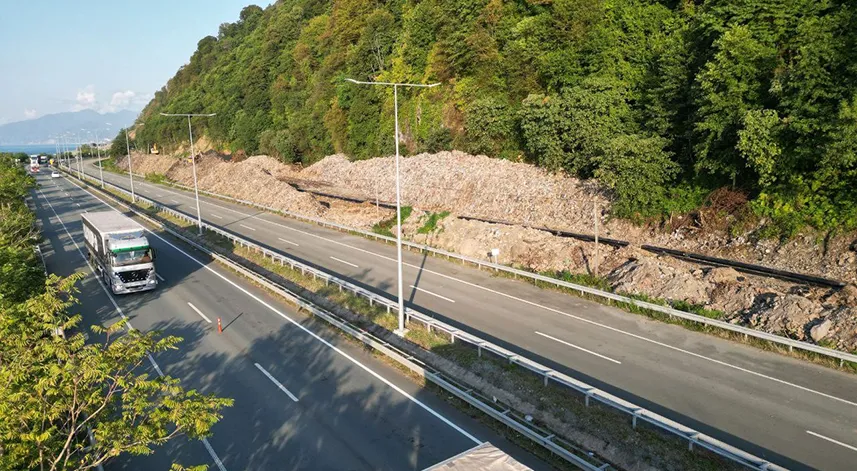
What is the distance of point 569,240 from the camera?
3011 cm

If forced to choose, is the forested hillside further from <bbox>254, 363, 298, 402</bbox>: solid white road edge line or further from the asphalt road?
<bbox>254, 363, 298, 402</bbox>: solid white road edge line

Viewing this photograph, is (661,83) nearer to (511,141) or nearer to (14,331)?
(511,141)

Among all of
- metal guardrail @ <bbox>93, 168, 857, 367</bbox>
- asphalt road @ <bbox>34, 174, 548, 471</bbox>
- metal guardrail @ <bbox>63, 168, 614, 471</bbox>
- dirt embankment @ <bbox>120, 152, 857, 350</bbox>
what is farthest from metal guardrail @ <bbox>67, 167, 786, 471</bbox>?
dirt embankment @ <bbox>120, 152, 857, 350</bbox>

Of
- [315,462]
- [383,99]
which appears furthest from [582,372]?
[383,99]

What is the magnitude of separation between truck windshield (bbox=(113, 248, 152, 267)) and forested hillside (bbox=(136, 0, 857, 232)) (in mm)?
28377

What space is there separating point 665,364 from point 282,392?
1306 centimetres

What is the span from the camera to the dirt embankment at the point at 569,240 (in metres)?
19.9

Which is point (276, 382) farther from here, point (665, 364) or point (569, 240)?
point (569, 240)

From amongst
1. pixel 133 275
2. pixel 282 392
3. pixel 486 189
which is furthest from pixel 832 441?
pixel 486 189

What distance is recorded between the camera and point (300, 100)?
8644cm

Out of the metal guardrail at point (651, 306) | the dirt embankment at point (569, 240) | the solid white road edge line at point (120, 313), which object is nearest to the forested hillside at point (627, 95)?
the dirt embankment at point (569, 240)

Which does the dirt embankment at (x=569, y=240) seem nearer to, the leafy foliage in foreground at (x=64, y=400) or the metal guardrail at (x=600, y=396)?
the metal guardrail at (x=600, y=396)

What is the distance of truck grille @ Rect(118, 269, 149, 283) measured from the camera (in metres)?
26.8

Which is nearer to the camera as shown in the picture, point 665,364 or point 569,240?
point 665,364
